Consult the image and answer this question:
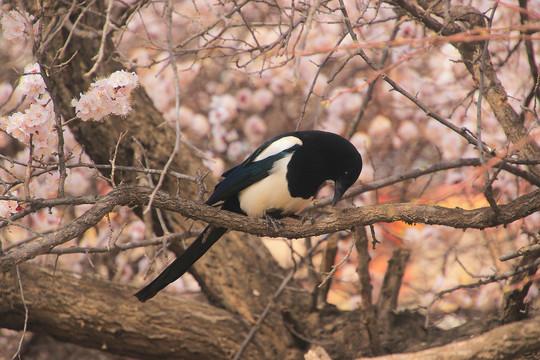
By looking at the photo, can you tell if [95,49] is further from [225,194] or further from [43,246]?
[43,246]

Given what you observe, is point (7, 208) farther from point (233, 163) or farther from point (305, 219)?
point (233, 163)

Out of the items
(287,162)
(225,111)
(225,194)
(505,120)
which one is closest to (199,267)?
(225,194)

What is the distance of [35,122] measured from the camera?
219cm

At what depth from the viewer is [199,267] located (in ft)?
11.3

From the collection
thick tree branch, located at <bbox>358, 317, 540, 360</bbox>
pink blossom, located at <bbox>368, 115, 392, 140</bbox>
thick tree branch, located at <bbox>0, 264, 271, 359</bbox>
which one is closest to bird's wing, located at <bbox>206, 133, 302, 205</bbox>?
thick tree branch, located at <bbox>0, 264, 271, 359</bbox>

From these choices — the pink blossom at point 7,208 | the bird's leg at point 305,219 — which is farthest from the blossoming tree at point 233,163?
the bird's leg at point 305,219

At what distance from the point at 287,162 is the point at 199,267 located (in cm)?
108

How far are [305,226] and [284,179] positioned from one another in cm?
40

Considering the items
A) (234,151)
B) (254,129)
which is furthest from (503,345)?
(254,129)

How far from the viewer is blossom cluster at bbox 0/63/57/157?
2.16 m

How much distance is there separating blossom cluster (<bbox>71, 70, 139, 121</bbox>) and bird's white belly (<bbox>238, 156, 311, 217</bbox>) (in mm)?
746

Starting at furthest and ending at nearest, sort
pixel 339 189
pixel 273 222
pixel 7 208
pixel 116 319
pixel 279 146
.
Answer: pixel 116 319 < pixel 279 146 < pixel 339 189 < pixel 273 222 < pixel 7 208

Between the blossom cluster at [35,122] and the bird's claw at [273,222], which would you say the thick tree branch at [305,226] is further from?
the blossom cluster at [35,122]

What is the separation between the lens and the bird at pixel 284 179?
105 inches
